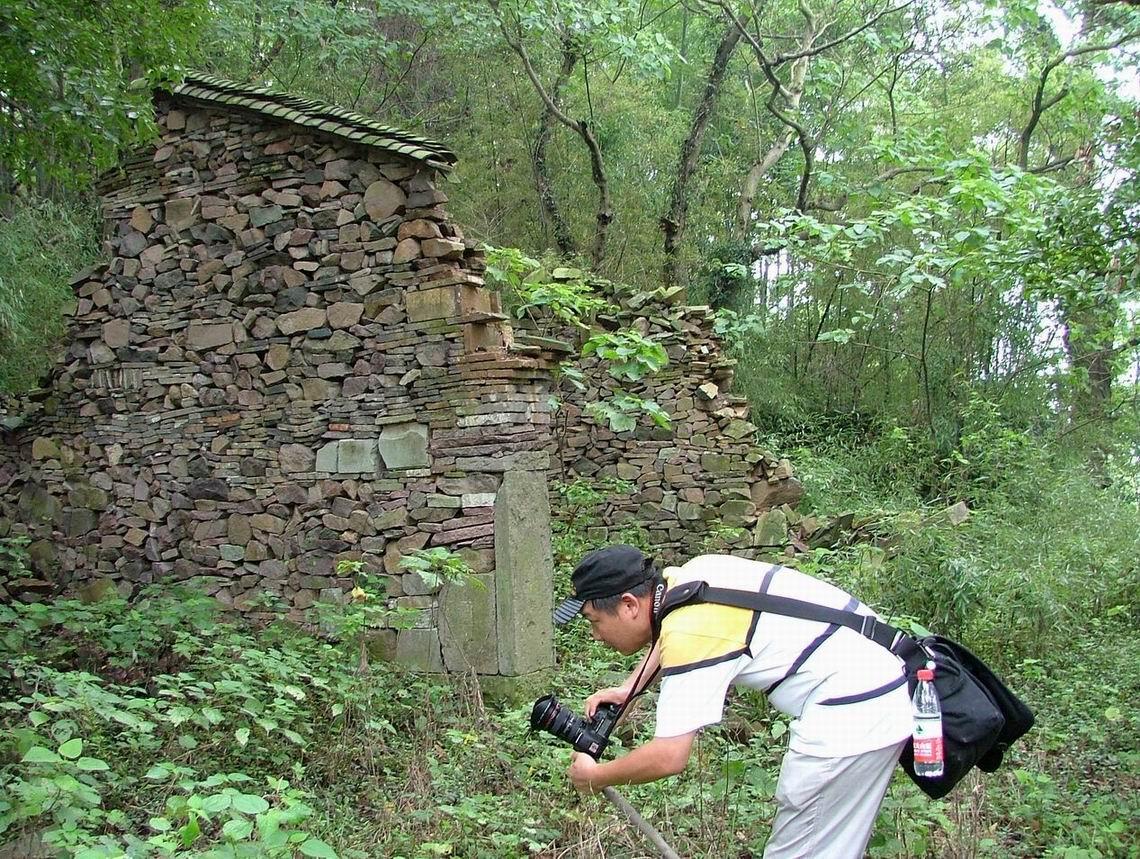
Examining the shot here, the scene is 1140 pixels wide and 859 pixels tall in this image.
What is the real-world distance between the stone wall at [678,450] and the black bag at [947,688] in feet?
23.9

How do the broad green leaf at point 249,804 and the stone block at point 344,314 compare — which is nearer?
the broad green leaf at point 249,804

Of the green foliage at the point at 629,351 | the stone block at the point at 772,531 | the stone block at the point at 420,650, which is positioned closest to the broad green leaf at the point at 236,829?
the stone block at the point at 420,650

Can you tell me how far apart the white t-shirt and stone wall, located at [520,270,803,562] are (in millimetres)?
7439

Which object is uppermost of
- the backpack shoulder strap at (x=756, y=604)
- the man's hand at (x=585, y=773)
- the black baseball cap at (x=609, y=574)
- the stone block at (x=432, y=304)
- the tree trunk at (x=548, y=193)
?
the tree trunk at (x=548, y=193)

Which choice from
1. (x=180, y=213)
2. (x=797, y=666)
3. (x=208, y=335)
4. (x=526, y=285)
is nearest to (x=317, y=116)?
(x=180, y=213)

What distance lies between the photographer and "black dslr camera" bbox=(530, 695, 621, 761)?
2.94 metres

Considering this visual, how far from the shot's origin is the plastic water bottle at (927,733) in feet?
8.66

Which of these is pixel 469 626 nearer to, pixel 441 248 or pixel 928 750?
pixel 441 248

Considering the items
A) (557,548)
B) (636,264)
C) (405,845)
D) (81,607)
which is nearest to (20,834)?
(405,845)

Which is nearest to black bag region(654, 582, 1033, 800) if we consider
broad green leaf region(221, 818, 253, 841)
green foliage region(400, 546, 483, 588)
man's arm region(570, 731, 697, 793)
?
man's arm region(570, 731, 697, 793)

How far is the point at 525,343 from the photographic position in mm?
6574

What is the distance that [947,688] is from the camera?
2742 mm

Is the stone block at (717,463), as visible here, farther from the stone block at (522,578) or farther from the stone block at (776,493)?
the stone block at (522,578)

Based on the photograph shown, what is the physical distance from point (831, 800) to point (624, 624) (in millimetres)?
758
